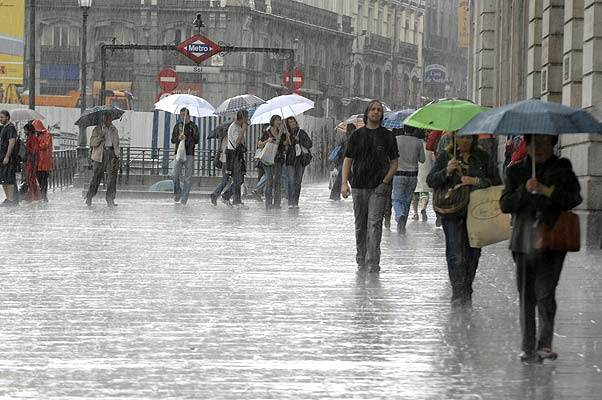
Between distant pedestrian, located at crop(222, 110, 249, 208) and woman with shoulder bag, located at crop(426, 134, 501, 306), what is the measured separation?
17851 millimetres

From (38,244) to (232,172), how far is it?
1192 cm

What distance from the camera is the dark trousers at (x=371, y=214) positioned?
50.2 ft

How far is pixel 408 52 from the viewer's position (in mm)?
104125

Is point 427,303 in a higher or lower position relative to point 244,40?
lower

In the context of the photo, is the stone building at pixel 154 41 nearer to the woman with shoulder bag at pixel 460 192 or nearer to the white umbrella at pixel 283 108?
the white umbrella at pixel 283 108

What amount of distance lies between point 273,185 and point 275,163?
20.8 inches

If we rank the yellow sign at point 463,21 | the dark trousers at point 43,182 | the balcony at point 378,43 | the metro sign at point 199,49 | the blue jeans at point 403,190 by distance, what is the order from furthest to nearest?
the balcony at point 378,43 < the yellow sign at point 463,21 < the metro sign at point 199,49 < the dark trousers at point 43,182 < the blue jeans at point 403,190

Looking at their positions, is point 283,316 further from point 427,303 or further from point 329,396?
point 329,396

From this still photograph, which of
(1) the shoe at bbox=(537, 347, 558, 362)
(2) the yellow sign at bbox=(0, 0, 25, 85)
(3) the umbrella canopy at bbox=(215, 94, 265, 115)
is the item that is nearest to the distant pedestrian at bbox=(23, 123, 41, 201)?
(3) the umbrella canopy at bbox=(215, 94, 265, 115)

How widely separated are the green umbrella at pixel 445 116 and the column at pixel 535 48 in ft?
47.0

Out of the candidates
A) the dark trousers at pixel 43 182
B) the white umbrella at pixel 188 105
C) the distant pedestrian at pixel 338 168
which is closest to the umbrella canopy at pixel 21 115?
the dark trousers at pixel 43 182

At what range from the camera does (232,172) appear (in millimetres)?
30594

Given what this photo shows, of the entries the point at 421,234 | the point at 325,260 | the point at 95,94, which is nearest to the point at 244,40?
the point at 95,94

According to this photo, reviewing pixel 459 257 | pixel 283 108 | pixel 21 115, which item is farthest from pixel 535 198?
pixel 21 115
